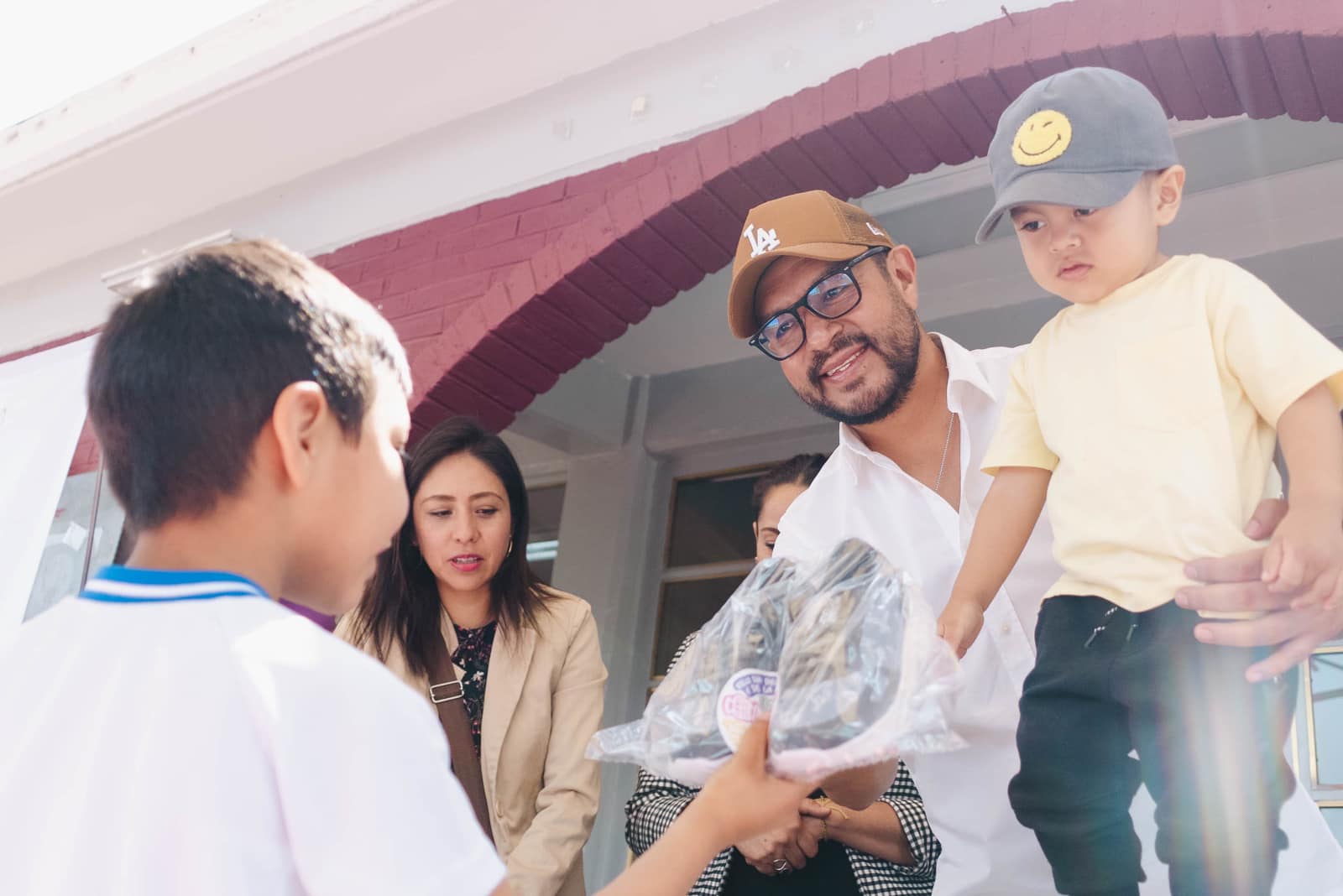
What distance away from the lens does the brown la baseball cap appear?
225 centimetres

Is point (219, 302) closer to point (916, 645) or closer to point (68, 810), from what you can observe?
point (68, 810)

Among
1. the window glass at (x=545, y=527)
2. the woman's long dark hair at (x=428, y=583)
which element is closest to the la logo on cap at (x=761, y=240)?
the woman's long dark hair at (x=428, y=583)

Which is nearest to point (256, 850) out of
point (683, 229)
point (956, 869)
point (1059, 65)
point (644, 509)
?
point (956, 869)

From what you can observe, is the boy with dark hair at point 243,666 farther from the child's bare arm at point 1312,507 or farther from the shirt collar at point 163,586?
the child's bare arm at point 1312,507

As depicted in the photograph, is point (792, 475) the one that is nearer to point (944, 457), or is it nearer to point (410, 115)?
point (944, 457)

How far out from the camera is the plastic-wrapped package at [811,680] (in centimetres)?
112

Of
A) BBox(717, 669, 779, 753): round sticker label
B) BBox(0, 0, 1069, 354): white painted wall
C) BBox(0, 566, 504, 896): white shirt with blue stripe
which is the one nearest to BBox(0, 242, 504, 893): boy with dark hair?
BBox(0, 566, 504, 896): white shirt with blue stripe

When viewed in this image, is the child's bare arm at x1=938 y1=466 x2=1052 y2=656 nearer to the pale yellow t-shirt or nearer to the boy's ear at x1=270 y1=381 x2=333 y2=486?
the pale yellow t-shirt

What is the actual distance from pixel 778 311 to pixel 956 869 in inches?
41.9

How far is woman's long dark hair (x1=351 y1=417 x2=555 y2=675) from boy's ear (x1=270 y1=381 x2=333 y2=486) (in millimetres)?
1664

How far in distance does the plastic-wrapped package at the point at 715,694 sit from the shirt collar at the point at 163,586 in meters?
0.48

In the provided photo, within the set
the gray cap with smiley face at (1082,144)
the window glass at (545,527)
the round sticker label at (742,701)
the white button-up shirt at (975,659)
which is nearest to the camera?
the round sticker label at (742,701)

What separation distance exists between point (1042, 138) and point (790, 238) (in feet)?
2.56

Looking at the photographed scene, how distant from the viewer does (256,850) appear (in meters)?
0.89
